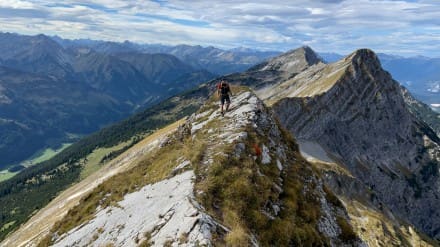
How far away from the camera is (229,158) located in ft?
96.3

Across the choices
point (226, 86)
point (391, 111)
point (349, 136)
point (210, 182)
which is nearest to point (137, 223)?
point (210, 182)

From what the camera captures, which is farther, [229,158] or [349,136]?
[349,136]

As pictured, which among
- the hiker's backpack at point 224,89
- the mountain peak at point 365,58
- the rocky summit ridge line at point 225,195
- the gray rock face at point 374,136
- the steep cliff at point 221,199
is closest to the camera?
the steep cliff at point 221,199

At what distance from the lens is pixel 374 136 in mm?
170875

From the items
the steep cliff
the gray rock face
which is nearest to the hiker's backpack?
the steep cliff

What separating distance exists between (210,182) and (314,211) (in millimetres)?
8012

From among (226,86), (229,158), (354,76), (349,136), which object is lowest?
→ (349,136)

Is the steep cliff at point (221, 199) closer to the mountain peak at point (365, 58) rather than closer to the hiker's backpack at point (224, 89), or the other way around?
the hiker's backpack at point (224, 89)

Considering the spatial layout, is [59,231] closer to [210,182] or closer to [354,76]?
[210,182]

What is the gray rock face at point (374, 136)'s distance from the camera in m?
148

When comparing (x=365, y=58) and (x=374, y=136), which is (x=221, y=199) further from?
(x=365, y=58)

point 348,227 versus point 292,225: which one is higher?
point 292,225

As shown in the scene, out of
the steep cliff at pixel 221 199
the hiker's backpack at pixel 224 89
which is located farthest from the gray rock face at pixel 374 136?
the steep cliff at pixel 221 199

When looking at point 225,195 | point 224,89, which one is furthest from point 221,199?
point 224,89
